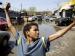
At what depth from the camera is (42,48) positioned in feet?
12.2

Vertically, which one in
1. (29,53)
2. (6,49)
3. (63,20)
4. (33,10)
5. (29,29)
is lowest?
(33,10)

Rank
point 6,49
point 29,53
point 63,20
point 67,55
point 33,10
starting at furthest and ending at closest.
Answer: point 33,10 < point 63,20 < point 6,49 < point 67,55 < point 29,53

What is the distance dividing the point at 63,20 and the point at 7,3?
40220 mm

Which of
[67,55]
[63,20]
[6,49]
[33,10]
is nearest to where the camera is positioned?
[67,55]

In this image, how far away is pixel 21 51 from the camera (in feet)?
12.3

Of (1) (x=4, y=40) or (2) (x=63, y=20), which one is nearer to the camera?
(1) (x=4, y=40)

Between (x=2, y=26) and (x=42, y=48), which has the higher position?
(x=42, y=48)

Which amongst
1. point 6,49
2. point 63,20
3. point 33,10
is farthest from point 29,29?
point 33,10

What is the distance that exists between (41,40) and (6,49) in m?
9.56

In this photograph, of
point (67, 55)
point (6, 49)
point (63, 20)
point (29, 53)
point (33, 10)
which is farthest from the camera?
point (33, 10)

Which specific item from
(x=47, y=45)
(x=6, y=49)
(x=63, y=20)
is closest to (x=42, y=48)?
(x=47, y=45)

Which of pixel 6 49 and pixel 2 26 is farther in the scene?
pixel 2 26

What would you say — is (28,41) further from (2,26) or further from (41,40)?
(2,26)

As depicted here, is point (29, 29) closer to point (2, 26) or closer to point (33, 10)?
point (2, 26)
